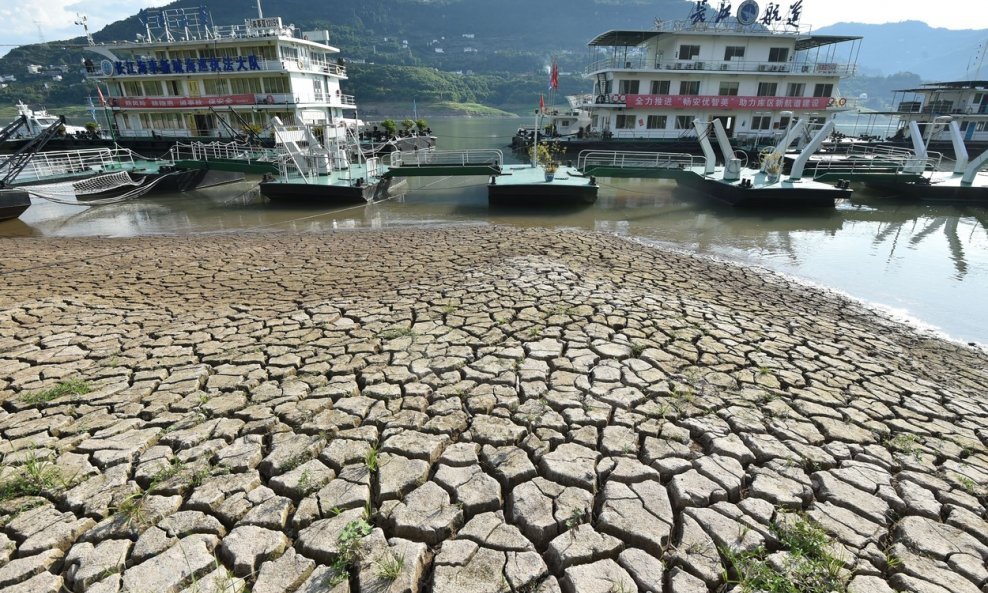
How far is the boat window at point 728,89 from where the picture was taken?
28.7 meters

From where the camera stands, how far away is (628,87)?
1129 inches

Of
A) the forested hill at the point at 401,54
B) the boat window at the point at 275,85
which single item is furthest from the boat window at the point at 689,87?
the forested hill at the point at 401,54

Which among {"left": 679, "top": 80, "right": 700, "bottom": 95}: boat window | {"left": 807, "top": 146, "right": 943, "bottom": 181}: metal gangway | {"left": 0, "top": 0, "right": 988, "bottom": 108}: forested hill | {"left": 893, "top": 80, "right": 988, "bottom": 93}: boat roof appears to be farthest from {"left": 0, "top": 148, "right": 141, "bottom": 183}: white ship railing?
{"left": 893, "top": 80, "right": 988, "bottom": 93}: boat roof

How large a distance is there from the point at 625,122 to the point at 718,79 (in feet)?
18.2

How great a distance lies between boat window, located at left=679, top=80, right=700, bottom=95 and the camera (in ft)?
93.1

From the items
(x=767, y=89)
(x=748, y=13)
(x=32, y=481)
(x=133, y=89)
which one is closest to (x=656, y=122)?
(x=767, y=89)

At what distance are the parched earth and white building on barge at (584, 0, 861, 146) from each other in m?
24.6

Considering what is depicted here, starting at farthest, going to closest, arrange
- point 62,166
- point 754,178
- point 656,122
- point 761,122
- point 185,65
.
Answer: point 761,122 < point 656,122 < point 185,65 < point 62,166 < point 754,178

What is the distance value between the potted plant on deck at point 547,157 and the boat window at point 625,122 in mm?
4499

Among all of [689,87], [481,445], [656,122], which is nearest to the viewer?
[481,445]

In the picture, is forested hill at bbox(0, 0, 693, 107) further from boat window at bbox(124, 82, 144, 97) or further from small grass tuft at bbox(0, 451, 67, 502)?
small grass tuft at bbox(0, 451, 67, 502)

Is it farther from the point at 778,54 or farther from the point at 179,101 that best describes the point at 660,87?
the point at 179,101

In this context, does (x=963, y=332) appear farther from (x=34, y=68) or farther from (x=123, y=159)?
(x=34, y=68)

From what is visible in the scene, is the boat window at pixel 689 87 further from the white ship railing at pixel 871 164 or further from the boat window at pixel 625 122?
the white ship railing at pixel 871 164
